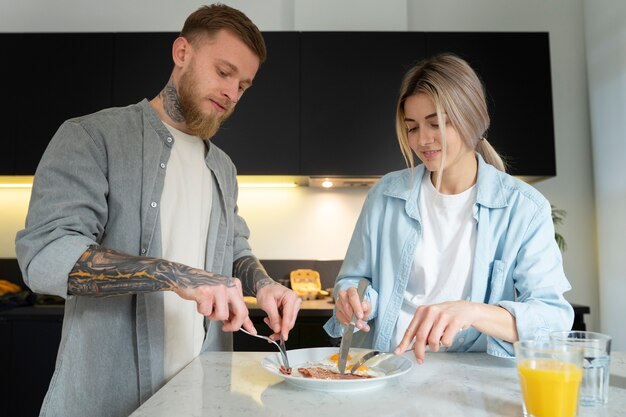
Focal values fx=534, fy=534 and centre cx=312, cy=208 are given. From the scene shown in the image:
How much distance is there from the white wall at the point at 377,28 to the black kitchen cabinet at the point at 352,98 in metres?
0.28

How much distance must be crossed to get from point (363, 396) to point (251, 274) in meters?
0.64

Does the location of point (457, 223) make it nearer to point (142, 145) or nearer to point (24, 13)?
point (142, 145)

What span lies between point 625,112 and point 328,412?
2.69 m

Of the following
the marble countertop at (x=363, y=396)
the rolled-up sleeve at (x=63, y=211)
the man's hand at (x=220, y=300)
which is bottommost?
the marble countertop at (x=363, y=396)

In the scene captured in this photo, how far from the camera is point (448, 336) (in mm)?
953

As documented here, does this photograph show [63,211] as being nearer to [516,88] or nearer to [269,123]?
[269,123]

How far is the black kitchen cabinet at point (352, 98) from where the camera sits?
2896 millimetres

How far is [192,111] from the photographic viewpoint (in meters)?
1.40

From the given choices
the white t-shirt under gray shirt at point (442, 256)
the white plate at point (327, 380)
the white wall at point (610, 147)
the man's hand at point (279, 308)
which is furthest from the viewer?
the white wall at point (610, 147)

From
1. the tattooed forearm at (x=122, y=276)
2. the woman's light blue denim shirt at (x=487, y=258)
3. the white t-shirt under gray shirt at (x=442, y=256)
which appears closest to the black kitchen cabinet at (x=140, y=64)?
the woman's light blue denim shirt at (x=487, y=258)

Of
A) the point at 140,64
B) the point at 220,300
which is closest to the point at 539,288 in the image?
the point at 220,300

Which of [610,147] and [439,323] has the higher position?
[610,147]

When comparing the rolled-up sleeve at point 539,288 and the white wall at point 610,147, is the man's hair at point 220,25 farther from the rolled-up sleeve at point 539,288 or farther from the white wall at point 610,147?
the white wall at point 610,147

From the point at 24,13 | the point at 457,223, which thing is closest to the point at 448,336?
the point at 457,223
